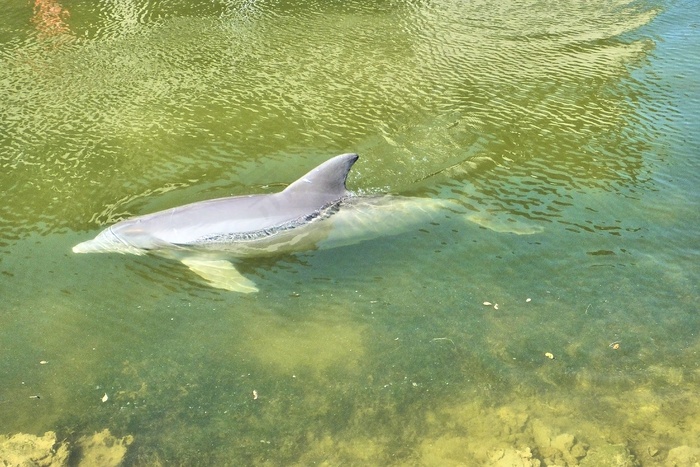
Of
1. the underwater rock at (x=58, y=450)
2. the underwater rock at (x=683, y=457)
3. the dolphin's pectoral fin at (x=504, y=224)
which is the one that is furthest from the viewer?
the dolphin's pectoral fin at (x=504, y=224)

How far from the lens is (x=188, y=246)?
712 centimetres

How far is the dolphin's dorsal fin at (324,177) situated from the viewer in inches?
295

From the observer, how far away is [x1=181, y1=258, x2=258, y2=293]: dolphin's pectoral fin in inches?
267

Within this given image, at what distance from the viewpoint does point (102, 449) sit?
17.2 feet

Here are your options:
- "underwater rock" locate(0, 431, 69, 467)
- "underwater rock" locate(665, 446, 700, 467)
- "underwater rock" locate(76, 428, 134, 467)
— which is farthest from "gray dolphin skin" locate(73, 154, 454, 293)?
"underwater rock" locate(665, 446, 700, 467)

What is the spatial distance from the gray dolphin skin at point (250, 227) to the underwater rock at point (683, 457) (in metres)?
3.62

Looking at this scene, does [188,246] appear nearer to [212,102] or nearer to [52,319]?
[52,319]

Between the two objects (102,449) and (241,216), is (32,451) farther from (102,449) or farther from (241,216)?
(241,216)

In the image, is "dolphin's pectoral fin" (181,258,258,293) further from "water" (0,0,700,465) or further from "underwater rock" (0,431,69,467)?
"underwater rock" (0,431,69,467)

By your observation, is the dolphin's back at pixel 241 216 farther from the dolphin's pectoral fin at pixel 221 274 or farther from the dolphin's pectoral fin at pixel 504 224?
the dolphin's pectoral fin at pixel 504 224

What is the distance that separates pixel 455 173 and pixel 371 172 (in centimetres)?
112

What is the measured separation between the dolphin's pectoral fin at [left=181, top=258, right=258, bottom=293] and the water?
119 mm

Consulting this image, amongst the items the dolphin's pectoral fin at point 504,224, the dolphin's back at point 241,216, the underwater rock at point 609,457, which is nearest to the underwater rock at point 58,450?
the dolphin's back at point 241,216

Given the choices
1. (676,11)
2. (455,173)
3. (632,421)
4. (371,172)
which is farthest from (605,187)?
(676,11)
